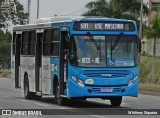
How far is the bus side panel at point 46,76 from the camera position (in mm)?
25855

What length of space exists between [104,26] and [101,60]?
4.26 feet

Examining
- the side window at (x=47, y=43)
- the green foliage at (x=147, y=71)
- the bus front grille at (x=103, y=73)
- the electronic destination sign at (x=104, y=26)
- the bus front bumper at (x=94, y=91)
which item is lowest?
the green foliage at (x=147, y=71)

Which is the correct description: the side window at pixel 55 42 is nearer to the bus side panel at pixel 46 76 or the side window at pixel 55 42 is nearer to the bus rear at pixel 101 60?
the bus side panel at pixel 46 76

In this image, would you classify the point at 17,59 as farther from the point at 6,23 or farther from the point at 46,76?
A: the point at 6,23

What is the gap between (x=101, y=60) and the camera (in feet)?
76.5

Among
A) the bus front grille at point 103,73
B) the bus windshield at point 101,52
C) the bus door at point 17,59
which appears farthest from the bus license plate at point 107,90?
the bus door at point 17,59

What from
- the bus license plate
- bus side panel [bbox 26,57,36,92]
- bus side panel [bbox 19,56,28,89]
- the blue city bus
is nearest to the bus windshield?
the blue city bus

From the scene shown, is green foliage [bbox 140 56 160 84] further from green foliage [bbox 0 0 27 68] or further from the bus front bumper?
green foliage [bbox 0 0 27 68]

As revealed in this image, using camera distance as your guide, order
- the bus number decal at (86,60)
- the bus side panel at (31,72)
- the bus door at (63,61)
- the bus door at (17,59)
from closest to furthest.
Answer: the bus number decal at (86,60) < the bus door at (63,61) < the bus side panel at (31,72) < the bus door at (17,59)

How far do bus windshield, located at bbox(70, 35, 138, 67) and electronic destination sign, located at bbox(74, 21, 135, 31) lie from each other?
335 mm

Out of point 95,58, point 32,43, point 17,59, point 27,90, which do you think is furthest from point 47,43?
point 17,59

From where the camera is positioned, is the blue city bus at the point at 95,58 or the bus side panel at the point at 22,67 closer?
the blue city bus at the point at 95,58

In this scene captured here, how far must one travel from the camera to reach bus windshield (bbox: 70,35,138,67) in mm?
23266

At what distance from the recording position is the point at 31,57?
2823 centimetres
